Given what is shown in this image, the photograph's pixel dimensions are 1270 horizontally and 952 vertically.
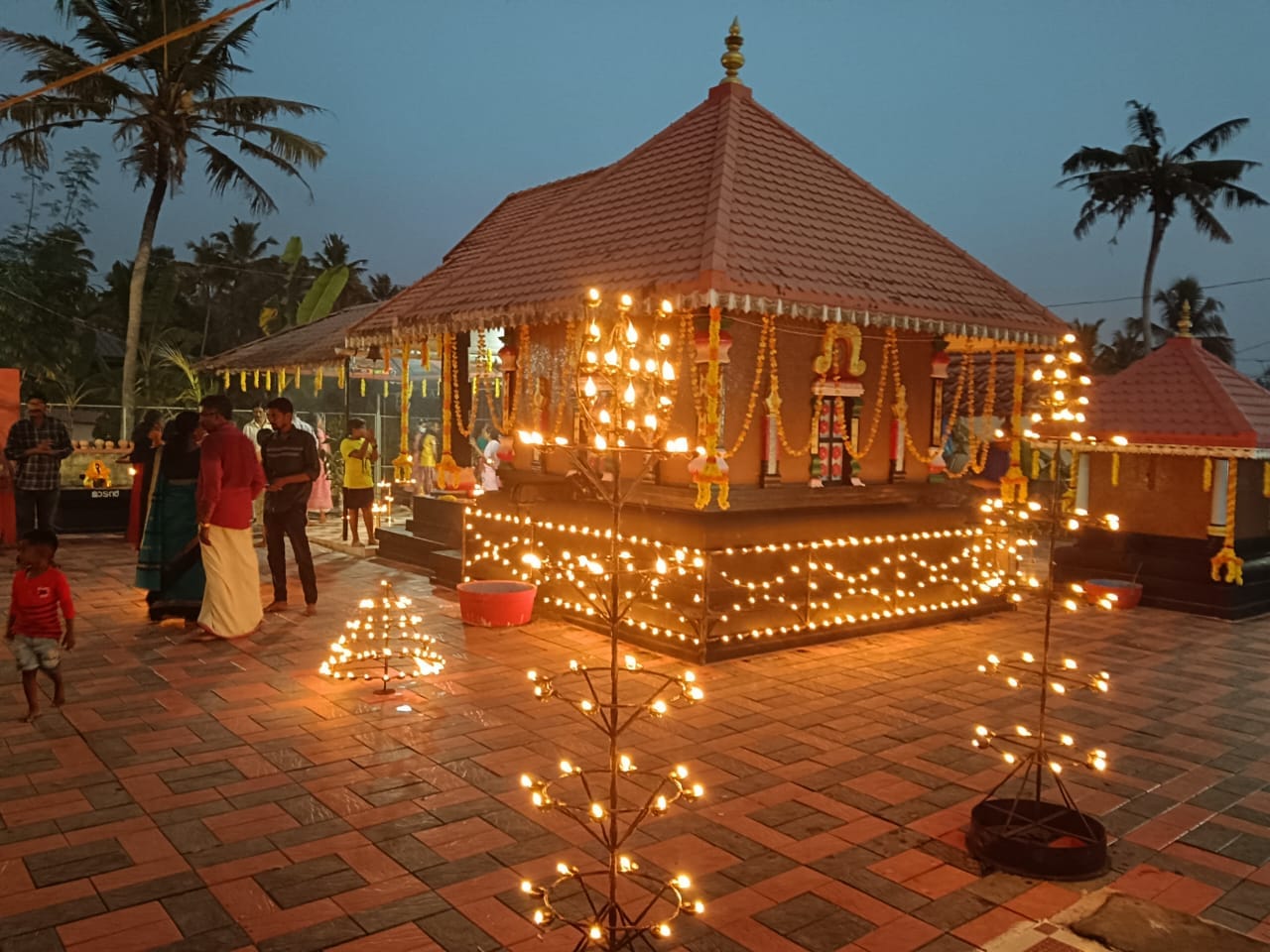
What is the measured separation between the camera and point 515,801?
484cm

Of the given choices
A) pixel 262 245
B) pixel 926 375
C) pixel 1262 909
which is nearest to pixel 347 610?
pixel 926 375

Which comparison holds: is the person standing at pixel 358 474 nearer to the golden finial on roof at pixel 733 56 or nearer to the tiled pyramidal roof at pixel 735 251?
the tiled pyramidal roof at pixel 735 251

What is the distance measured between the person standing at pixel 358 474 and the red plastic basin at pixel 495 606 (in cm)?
433

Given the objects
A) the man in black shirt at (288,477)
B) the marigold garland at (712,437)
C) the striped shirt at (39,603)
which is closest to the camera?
the striped shirt at (39,603)

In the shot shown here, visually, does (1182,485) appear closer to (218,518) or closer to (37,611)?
(218,518)

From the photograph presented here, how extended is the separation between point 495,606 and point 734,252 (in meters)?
3.73

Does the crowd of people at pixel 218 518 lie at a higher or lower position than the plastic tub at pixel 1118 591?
higher

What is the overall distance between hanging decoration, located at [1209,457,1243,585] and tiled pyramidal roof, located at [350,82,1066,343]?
2.39 m

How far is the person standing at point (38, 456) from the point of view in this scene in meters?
11.2

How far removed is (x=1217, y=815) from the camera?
16.0 ft

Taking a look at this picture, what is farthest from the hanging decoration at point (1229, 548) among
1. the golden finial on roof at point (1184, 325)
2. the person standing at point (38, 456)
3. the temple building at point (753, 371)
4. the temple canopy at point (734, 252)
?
the person standing at point (38, 456)

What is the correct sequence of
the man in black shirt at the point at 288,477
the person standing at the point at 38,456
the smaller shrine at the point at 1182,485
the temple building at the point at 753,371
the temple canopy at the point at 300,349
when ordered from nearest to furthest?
1. the temple building at the point at 753,371
2. the man in black shirt at the point at 288,477
3. the smaller shrine at the point at 1182,485
4. the person standing at the point at 38,456
5. the temple canopy at the point at 300,349

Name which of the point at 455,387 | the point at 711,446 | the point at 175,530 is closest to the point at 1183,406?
the point at 711,446

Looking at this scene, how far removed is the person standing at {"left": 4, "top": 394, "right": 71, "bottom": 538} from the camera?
11164 mm
